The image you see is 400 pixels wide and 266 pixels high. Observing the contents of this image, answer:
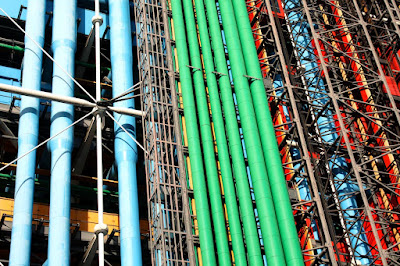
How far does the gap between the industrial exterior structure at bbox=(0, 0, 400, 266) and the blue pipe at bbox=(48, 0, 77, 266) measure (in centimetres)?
9

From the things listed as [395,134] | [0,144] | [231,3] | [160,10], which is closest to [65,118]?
[0,144]

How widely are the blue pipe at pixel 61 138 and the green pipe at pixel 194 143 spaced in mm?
6247

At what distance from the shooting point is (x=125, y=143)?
→ 123ft

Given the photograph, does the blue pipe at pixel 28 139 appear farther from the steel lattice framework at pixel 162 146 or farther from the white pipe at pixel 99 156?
the steel lattice framework at pixel 162 146

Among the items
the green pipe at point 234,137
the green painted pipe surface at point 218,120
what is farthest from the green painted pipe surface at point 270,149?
the green painted pipe surface at point 218,120

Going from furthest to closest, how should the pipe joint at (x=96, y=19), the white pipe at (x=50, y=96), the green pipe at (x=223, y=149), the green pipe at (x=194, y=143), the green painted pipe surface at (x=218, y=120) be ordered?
the pipe joint at (x=96, y=19), the white pipe at (x=50, y=96), the green painted pipe surface at (x=218, y=120), the green pipe at (x=223, y=149), the green pipe at (x=194, y=143)

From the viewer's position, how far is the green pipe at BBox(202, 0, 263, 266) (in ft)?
102

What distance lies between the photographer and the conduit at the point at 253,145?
31.0m

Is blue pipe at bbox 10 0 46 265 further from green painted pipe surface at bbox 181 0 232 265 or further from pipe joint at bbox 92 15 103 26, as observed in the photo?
green painted pipe surface at bbox 181 0 232 265

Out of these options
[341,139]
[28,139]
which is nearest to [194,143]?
[28,139]

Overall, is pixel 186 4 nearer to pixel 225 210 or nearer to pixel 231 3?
pixel 231 3

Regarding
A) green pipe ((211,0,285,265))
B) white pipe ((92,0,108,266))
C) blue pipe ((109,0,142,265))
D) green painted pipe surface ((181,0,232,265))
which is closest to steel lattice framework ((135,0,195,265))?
blue pipe ((109,0,142,265))

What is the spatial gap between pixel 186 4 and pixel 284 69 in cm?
695

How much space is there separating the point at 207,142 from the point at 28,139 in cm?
926
